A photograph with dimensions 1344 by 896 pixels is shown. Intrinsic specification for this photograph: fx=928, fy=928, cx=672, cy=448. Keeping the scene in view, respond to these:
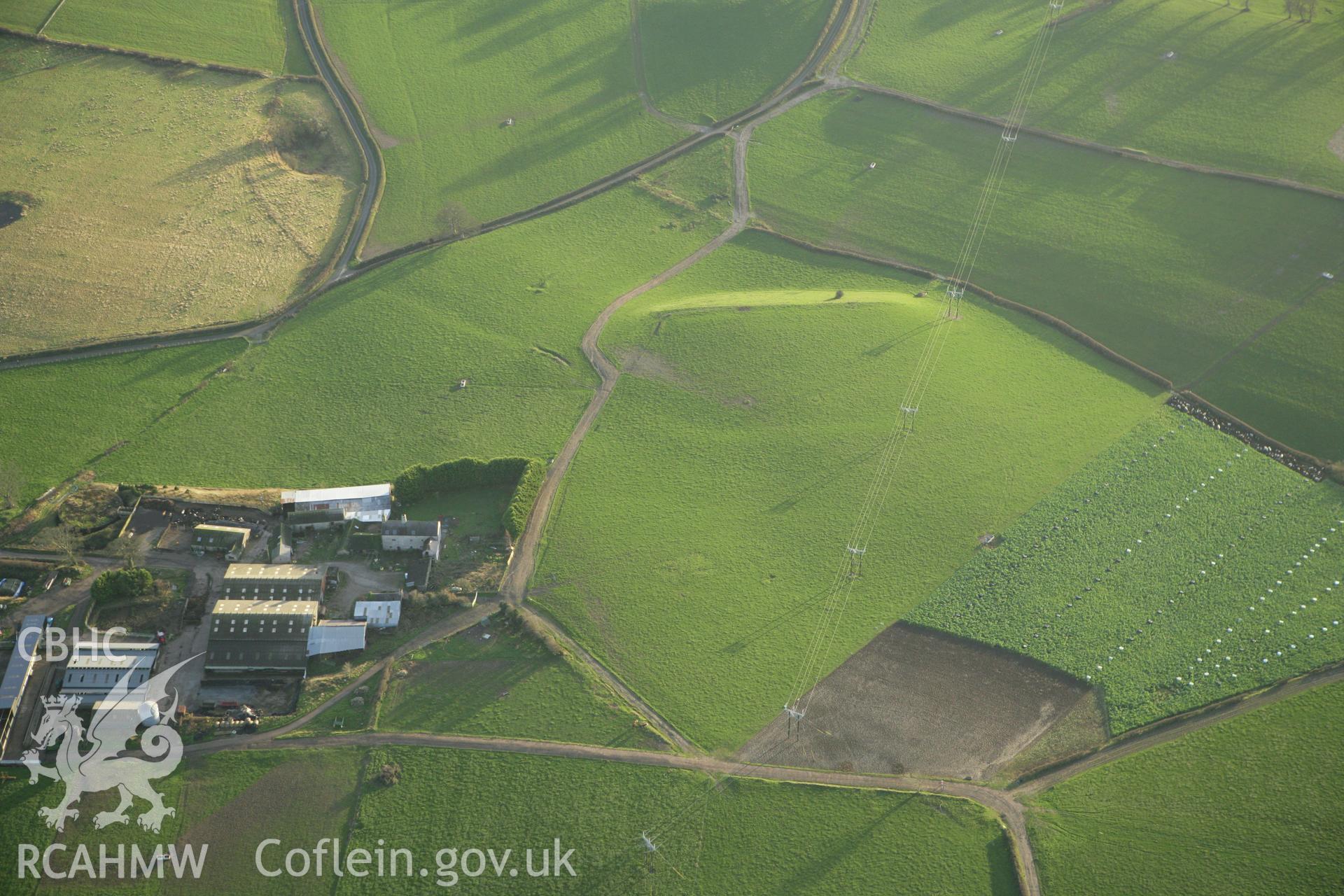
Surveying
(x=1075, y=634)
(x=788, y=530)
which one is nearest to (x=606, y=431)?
(x=788, y=530)

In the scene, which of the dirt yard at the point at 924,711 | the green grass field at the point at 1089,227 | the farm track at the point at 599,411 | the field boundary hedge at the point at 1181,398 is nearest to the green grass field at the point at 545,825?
the farm track at the point at 599,411

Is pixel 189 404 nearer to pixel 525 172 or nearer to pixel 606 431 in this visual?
pixel 606 431

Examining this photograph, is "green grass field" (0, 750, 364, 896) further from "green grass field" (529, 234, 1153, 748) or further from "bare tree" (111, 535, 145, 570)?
"green grass field" (529, 234, 1153, 748)

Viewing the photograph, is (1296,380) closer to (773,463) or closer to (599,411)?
(773,463)

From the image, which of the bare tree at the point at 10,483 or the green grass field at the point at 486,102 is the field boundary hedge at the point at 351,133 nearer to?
the green grass field at the point at 486,102

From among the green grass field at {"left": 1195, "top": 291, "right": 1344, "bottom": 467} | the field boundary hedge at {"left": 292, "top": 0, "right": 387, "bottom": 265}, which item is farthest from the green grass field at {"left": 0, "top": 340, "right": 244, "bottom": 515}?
the green grass field at {"left": 1195, "top": 291, "right": 1344, "bottom": 467}

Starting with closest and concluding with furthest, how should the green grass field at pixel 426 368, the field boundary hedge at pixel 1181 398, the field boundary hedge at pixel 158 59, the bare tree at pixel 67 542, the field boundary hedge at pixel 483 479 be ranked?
the bare tree at pixel 67 542 < the field boundary hedge at pixel 483 479 < the green grass field at pixel 426 368 < the field boundary hedge at pixel 1181 398 < the field boundary hedge at pixel 158 59
